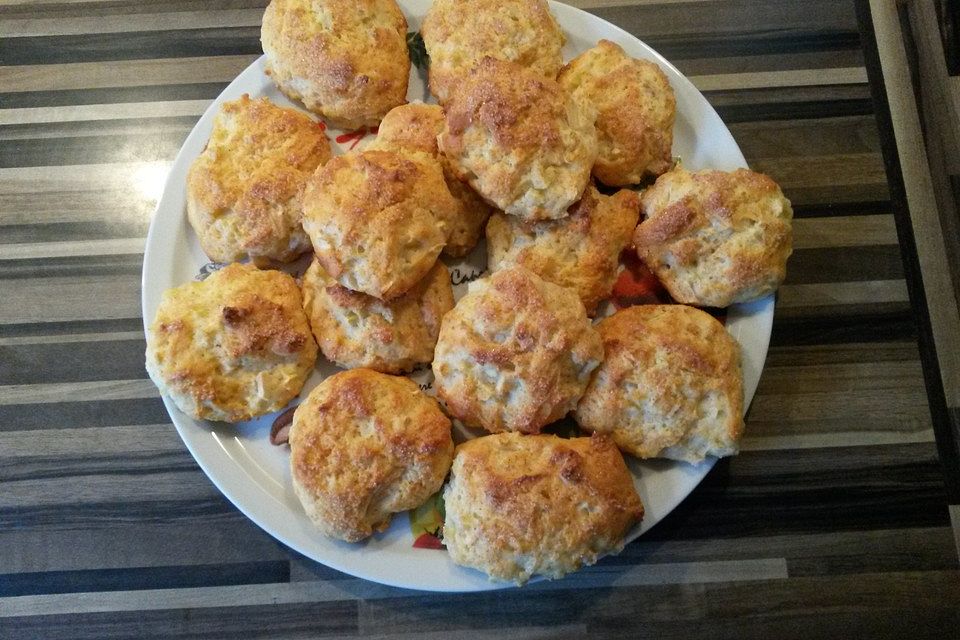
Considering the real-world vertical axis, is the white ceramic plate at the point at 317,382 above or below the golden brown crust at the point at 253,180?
below

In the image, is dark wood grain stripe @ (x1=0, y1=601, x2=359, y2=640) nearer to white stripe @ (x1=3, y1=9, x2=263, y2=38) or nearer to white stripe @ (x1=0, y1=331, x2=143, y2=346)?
white stripe @ (x1=0, y1=331, x2=143, y2=346)

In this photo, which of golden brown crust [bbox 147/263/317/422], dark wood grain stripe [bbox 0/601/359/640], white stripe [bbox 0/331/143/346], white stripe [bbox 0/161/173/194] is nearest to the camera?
golden brown crust [bbox 147/263/317/422]

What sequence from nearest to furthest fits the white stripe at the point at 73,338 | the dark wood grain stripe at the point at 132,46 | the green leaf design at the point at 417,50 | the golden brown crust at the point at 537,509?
the golden brown crust at the point at 537,509
the green leaf design at the point at 417,50
the white stripe at the point at 73,338
the dark wood grain stripe at the point at 132,46

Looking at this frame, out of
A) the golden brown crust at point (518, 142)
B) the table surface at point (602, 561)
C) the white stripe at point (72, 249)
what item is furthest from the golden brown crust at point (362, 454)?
the white stripe at point (72, 249)

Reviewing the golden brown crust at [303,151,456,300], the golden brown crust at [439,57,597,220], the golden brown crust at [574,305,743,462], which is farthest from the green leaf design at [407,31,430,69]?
the golden brown crust at [574,305,743,462]

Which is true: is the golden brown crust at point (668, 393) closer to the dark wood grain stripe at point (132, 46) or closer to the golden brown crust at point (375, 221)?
the golden brown crust at point (375, 221)

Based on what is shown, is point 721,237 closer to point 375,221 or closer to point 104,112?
point 375,221
